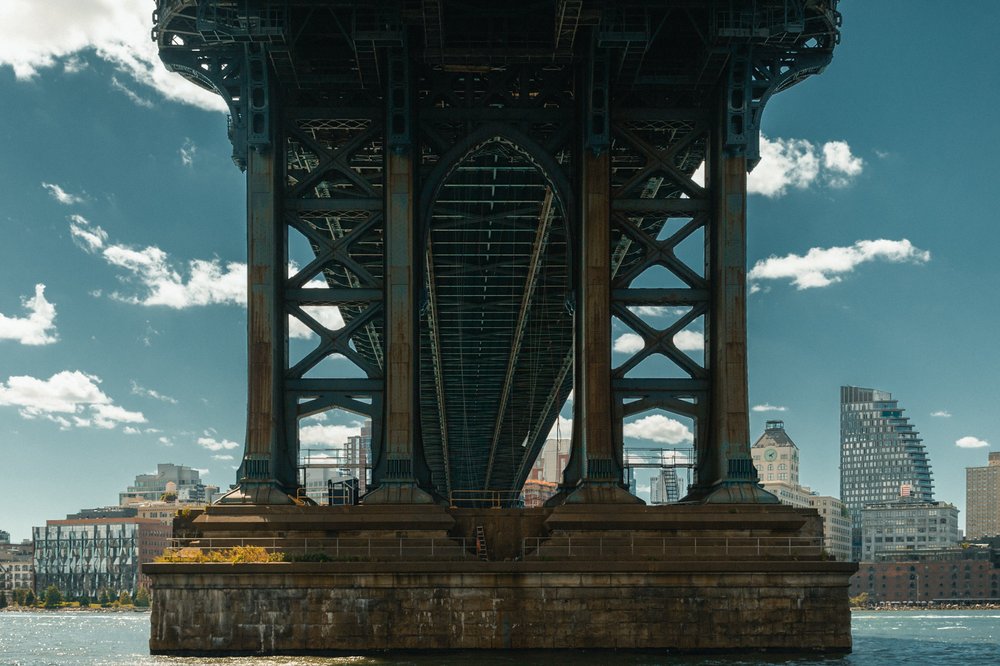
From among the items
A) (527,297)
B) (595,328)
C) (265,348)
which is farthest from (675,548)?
(527,297)

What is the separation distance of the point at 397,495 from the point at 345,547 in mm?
3689

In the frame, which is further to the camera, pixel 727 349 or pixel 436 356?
pixel 436 356

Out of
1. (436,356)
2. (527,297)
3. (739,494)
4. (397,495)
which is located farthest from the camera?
(436,356)

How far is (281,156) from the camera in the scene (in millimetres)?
60781

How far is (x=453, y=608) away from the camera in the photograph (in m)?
51.0

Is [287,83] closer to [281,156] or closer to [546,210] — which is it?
[281,156]

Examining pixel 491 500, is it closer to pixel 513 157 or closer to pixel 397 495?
pixel 397 495

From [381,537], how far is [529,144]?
17.2 meters

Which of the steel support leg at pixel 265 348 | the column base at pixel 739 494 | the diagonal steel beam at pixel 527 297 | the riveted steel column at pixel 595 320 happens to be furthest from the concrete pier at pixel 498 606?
the diagonal steel beam at pixel 527 297

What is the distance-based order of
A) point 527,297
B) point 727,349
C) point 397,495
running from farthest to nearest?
point 527,297 < point 727,349 < point 397,495

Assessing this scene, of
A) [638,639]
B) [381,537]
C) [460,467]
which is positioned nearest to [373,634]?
[381,537]

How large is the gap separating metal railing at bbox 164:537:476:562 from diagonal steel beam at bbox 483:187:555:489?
59.6 ft

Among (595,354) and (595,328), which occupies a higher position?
(595,328)

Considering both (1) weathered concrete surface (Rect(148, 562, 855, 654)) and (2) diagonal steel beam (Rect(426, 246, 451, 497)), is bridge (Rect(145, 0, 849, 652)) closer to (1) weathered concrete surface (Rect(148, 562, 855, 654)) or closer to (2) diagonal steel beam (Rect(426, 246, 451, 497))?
(1) weathered concrete surface (Rect(148, 562, 855, 654))
